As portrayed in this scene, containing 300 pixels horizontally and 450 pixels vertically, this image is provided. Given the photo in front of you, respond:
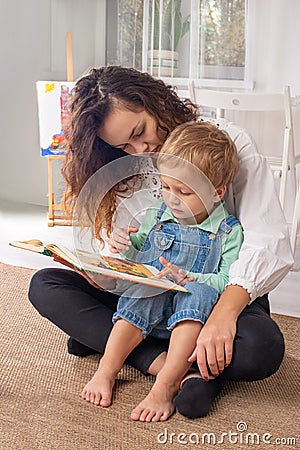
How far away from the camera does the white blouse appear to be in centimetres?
139

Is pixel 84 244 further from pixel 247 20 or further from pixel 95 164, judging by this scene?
pixel 247 20

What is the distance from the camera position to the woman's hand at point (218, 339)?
130cm

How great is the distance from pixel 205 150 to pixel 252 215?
186 mm

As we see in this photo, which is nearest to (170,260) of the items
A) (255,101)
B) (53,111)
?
(255,101)

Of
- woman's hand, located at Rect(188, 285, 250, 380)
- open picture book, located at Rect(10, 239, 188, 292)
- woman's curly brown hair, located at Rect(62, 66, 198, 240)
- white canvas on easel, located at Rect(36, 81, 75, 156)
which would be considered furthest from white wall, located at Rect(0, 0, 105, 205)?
woman's hand, located at Rect(188, 285, 250, 380)

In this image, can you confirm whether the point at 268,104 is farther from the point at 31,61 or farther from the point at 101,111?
the point at 31,61

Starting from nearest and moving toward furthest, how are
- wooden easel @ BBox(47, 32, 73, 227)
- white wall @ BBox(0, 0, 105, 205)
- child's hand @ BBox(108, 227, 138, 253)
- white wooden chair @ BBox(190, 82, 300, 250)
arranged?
child's hand @ BBox(108, 227, 138, 253)
white wooden chair @ BBox(190, 82, 300, 250)
wooden easel @ BBox(47, 32, 73, 227)
white wall @ BBox(0, 0, 105, 205)

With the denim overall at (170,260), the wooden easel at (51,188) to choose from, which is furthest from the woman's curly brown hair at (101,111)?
the wooden easel at (51,188)

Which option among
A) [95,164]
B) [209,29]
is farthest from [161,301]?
[209,29]

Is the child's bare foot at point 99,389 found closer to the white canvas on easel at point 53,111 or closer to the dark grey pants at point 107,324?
the dark grey pants at point 107,324

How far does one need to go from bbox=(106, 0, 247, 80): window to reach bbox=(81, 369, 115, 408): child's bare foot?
218 centimetres

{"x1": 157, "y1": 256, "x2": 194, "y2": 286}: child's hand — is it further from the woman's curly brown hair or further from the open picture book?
the woman's curly brown hair

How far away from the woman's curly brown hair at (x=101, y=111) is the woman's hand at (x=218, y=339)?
12.5 inches

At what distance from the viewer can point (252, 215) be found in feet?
4.79
